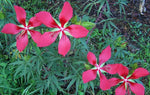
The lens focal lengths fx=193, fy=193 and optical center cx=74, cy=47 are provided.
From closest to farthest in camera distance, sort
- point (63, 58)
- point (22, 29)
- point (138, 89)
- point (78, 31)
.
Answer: point (78, 31) < point (22, 29) < point (138, 89) < point (63, 58)

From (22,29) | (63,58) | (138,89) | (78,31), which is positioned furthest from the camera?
(63,58)

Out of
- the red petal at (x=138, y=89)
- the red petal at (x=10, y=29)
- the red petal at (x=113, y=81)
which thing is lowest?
the red petal at (x=138, y=89)

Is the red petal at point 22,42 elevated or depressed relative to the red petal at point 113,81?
elevated

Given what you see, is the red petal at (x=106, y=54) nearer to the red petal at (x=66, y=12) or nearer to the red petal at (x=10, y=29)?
the red petal at (x=66, y=12)

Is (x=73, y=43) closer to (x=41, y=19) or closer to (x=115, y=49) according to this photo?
(x=41, y=19)

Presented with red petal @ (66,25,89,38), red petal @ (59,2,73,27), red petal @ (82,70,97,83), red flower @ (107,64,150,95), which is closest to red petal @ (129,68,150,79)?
red flower @ (107,64,150,95)

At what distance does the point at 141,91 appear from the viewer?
1.38m

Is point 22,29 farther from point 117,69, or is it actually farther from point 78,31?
point 117,69

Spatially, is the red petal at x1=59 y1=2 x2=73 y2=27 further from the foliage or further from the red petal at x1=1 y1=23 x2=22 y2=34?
the red petal at x1=1 y1=23 x2=22 y2=34

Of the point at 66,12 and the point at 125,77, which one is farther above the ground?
the point at 66,12

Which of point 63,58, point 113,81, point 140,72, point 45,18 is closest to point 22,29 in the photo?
point 45,18

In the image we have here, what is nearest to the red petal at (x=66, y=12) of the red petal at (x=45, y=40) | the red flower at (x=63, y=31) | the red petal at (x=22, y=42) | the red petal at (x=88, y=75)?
the red flower at (x=63, y=31)

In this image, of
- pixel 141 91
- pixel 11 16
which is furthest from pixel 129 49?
pixel 11 16

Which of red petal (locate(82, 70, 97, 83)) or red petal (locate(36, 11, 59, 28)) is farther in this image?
red petal (locate(82, 70, 97, 83))
